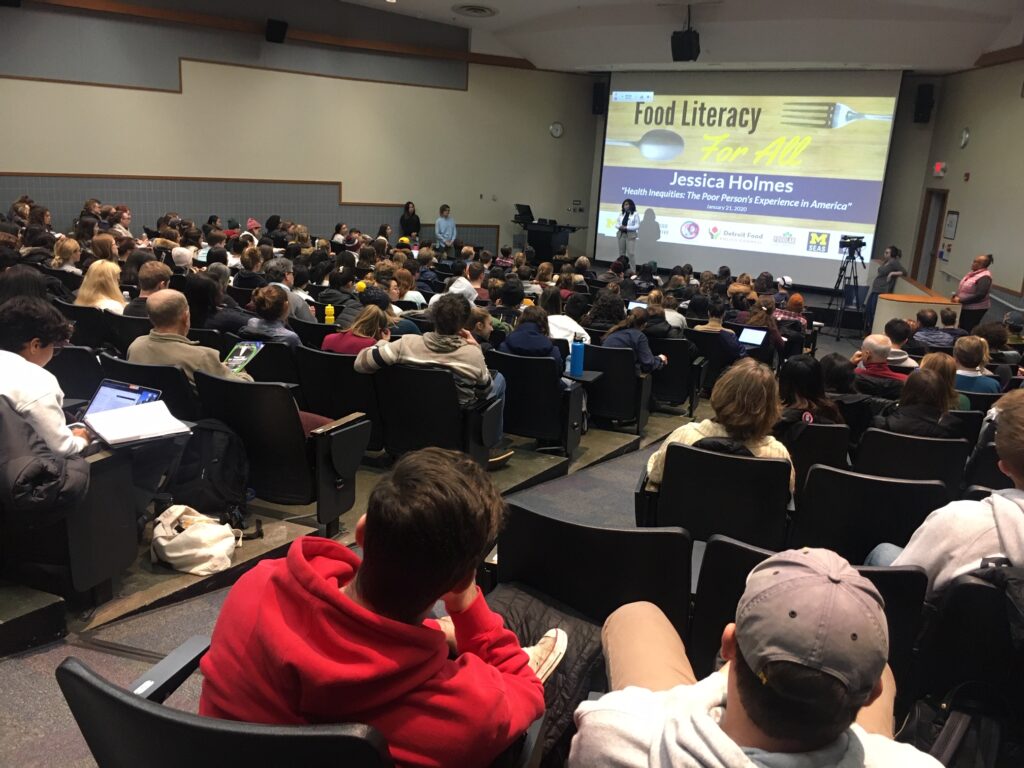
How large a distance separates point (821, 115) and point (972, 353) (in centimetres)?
933

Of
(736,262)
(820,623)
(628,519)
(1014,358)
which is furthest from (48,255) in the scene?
(736,262)

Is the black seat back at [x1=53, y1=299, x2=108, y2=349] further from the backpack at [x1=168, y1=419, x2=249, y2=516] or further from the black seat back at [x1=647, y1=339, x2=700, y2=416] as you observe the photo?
the black seat back at [x1=647, y1=339, x2=700, y2=416]

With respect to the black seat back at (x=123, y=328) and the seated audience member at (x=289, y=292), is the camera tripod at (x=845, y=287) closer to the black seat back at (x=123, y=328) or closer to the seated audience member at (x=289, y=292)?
the seated audience member at (x=289, y=292)

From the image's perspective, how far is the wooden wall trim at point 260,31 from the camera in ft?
33.1

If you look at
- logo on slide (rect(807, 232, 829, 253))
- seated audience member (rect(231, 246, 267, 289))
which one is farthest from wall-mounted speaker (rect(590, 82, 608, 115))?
seated audience member (rect(231, 246, 267, 289))

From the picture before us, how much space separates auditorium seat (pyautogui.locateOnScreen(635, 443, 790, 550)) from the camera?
109 inches

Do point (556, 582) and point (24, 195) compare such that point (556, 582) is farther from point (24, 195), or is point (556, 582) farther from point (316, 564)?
point (24, 195)

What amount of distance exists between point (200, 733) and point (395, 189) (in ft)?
44.1

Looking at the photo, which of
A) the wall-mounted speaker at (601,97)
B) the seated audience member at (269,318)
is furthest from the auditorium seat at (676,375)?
the wall-mounted speaker at (601,97)

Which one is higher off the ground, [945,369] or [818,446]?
[945,369]

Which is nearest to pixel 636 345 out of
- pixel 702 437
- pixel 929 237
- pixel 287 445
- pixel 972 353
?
pixel 972 353

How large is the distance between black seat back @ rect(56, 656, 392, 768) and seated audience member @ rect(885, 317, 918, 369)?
4366 millimetres

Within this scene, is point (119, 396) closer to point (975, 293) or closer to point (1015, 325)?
point (1015, 325)

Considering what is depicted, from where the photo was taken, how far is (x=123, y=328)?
438 centimetres
